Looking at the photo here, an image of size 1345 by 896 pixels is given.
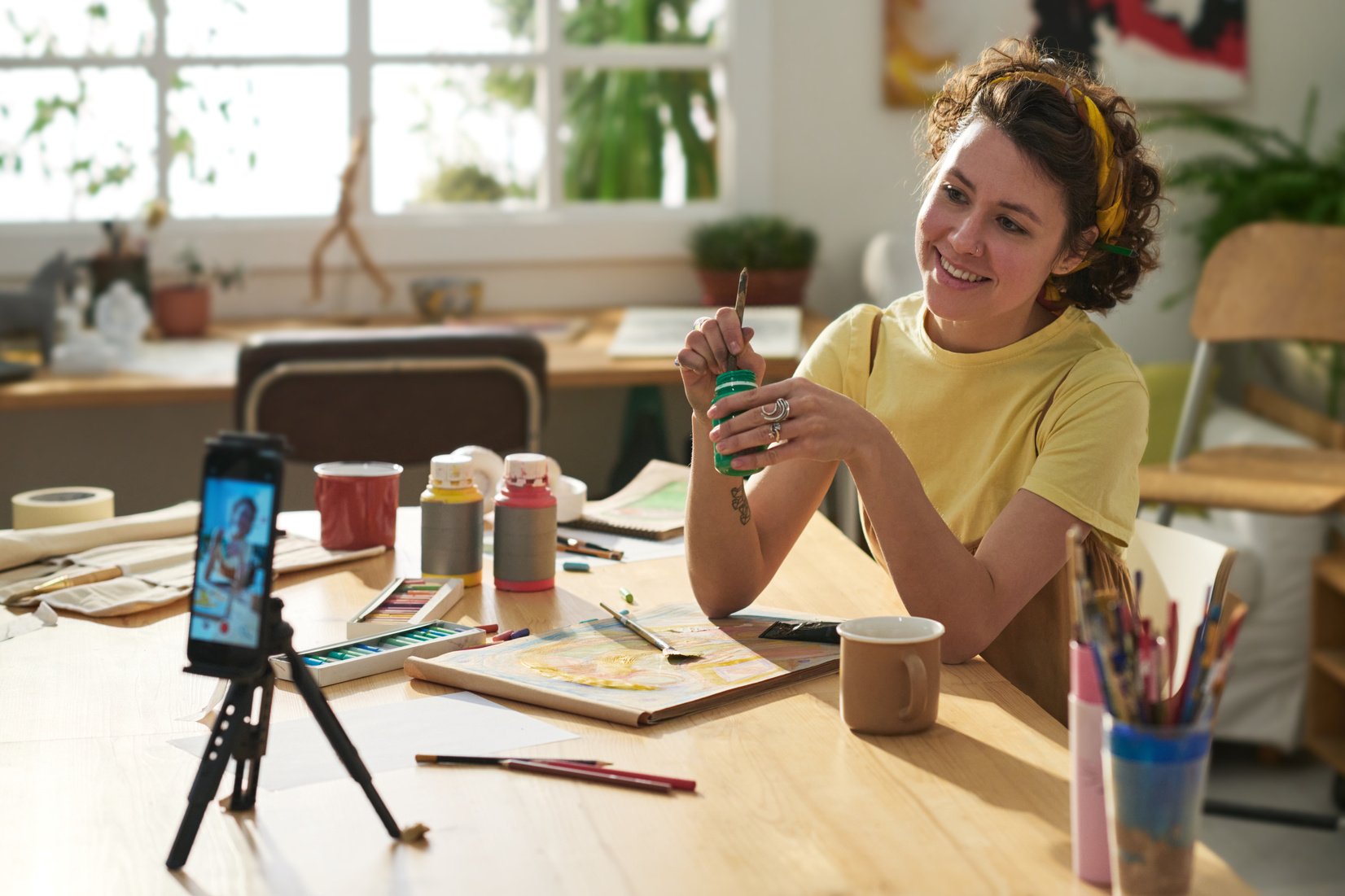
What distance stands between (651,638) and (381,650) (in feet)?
0.74

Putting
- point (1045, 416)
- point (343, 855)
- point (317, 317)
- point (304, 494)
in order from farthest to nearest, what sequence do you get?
point (317, 317)
point (304, 494)
point (1045, 416)
point (343, 855)

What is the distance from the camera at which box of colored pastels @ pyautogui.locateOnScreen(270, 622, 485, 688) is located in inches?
47.1

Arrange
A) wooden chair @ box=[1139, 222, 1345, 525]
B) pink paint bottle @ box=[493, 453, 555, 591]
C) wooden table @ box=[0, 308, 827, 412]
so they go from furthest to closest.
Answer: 1. wooden chair @ box=[1139, 222, 1345, 525]
2. wooden table @ box=[0, 308, 827, 412]
3. pink paint bottle @ box=[493, 453, 555, 591]

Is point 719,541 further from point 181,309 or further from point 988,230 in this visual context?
point 181,309

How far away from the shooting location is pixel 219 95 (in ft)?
11.8

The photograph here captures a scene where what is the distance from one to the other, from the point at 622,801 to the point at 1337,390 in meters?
2.83

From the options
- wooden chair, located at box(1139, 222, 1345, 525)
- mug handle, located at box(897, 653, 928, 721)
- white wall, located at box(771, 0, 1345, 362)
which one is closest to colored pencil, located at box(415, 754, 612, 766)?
mug handle, located at box(897, 653, 928, 721)

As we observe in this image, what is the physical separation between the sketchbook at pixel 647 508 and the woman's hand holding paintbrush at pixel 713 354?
0.25m

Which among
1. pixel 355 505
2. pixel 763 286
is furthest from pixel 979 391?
pixel 763 286

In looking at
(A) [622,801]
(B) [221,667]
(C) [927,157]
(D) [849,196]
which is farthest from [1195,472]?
(B) [221,667]

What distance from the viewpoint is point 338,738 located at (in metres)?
0.90

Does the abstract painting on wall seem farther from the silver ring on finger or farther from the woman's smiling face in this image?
the silver ring on finger

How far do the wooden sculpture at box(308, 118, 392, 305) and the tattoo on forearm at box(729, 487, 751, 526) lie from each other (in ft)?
7.34

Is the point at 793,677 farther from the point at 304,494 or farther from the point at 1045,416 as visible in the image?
the point at 304,494
